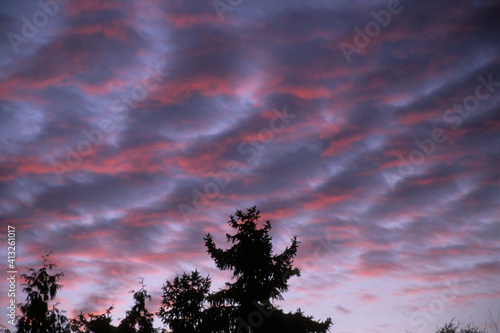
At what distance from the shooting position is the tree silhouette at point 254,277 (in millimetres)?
23984

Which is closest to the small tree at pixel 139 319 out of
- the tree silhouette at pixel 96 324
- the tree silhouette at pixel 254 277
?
the tree silhouette at pixel 96 324

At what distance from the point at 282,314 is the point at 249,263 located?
404cm

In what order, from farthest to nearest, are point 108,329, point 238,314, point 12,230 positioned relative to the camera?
point 108,329
point 12,230
point 238,314

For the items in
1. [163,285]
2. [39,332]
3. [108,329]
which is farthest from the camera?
[108,329]

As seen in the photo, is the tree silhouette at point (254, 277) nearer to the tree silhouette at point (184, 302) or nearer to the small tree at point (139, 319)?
Result: the tree silhouette at point (184, 302)

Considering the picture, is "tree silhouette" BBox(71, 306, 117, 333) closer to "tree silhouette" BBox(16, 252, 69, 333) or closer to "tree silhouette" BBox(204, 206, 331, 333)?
"tree silhouette" BBox(16, 252, 69, 333)

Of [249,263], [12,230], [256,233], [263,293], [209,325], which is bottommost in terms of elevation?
[209,325]

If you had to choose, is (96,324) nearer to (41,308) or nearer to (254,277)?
(41,308)

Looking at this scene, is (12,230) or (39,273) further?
(39,273)

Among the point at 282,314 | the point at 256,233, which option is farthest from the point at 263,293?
the point at 256,233

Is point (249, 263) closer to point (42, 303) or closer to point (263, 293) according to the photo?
point (263, 293)

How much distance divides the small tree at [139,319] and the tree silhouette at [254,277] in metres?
27.8

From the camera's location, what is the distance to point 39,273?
153 feet

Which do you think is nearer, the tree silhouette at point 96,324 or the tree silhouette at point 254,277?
the tree silhouette at point 254,277
